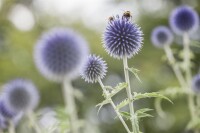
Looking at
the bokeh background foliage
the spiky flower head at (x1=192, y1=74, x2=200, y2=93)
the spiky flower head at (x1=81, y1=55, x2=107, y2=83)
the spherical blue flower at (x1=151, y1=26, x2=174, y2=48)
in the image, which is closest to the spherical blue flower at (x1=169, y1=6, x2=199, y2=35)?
the spherical blue flower at (x1=151, y1=26, x2=174, y2=48)

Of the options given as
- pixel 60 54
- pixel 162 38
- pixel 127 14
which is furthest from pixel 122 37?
pixel 162 38

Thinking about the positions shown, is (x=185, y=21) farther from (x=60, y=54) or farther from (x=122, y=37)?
(x=60, y=54)

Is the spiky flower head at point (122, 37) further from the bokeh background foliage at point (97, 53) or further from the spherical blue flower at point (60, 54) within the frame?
the bokeh background foliage at point (97, 53)

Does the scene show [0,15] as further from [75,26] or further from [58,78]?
[58,78]

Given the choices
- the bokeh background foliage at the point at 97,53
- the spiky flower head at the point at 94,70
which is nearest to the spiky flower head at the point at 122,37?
the spiky flower head at the point at 94,70

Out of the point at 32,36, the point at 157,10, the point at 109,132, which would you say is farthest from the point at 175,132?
the point at 32,36
